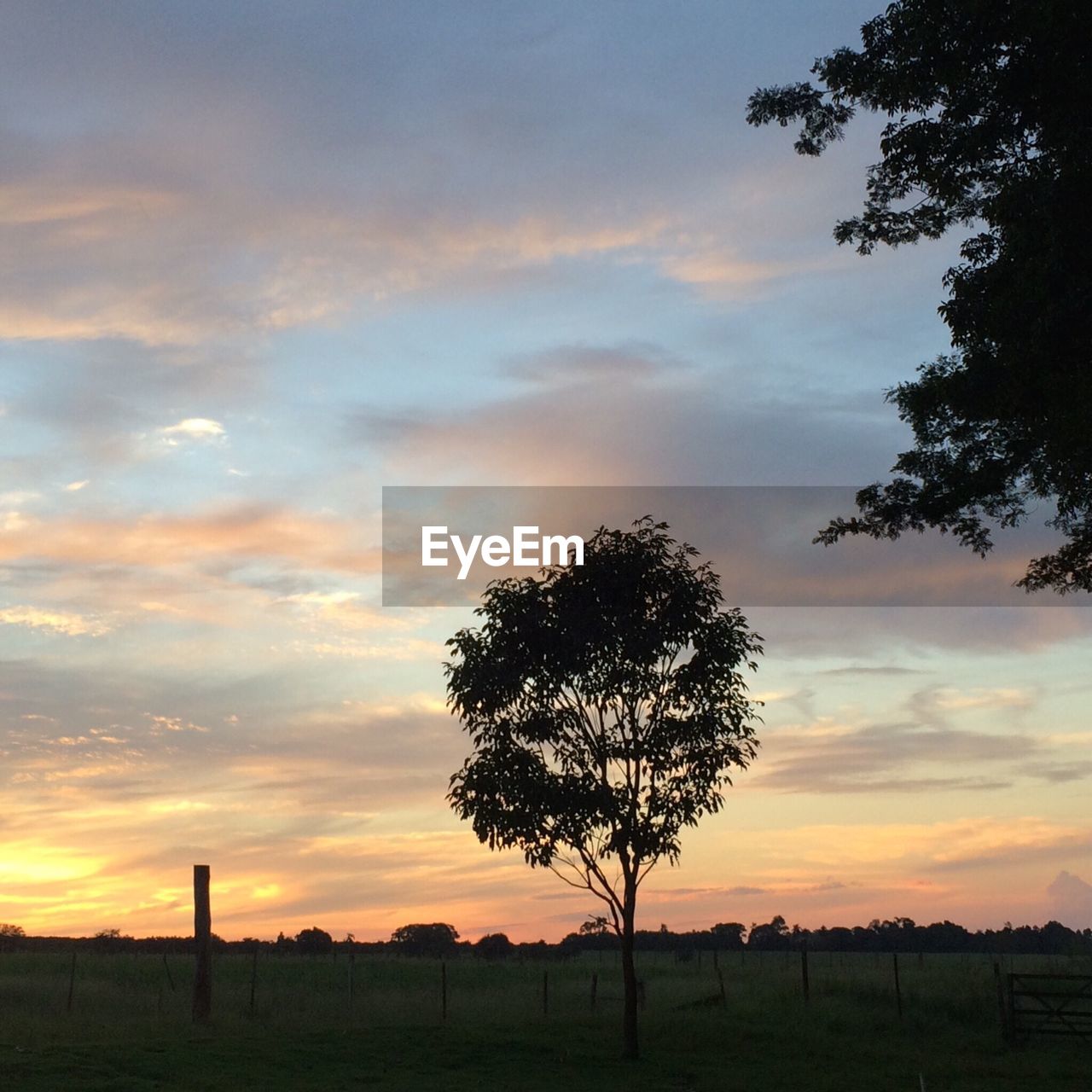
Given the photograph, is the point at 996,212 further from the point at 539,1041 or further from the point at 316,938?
the point at 316,938

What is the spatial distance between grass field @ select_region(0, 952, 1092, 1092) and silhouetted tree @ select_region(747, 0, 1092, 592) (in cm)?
1076

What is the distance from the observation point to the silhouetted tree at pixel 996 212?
19094mm

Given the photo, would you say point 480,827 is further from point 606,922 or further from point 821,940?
point 821,940

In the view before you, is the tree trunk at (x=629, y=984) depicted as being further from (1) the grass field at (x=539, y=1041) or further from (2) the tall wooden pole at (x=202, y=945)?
(2) the tall wooden pole at (x=202, y=945)

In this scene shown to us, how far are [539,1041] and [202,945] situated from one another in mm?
12019

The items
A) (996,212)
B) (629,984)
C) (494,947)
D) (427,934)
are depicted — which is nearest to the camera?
Result: (996,212)

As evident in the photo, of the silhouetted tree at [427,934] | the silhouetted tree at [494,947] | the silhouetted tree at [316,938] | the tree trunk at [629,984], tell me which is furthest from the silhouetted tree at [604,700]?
the silhouetted tree at [427,934]

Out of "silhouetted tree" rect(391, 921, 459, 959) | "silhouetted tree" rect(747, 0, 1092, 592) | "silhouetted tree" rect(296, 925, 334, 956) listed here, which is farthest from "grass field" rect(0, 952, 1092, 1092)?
"silhouetted tree" rect(391, 921, 459, 959)

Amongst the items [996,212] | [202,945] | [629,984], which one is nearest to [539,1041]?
[629,984]

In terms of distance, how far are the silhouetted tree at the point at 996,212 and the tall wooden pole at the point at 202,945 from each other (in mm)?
24550

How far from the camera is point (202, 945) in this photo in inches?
1494

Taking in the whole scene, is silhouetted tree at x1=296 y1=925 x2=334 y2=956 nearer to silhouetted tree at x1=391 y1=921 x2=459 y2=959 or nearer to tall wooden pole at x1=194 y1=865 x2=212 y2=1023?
silhouetted tree at x1=391 y1=921 x2=459 y2=959

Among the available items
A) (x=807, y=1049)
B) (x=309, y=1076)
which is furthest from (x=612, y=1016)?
(x=309, y=1076)

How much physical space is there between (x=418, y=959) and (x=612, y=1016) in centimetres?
5626
